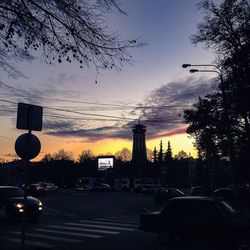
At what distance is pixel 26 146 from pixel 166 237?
541cm

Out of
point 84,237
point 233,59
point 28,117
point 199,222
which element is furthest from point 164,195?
point 28,117

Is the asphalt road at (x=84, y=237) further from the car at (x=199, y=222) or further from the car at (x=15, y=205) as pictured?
the car at (x=15, y=205)

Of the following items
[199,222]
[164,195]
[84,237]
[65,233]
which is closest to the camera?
[199,222]

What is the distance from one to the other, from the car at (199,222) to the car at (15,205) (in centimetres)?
885

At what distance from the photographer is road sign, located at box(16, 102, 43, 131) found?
401 inches

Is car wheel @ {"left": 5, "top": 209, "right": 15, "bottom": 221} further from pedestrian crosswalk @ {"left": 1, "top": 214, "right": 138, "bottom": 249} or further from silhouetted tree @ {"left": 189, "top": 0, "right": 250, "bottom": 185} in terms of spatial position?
silhouetted tree @ {"left": 189, "top": 0, "right": 250, "bottom": 185}

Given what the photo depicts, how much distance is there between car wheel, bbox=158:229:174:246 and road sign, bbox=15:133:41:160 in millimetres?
5080

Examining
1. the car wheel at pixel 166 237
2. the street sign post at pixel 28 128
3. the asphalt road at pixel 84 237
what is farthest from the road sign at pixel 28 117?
the car wheel at pixel 166 237

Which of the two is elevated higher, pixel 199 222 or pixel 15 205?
pixel 15 205

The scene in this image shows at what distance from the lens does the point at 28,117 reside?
10.3 meters

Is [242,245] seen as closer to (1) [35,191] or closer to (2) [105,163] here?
(1) [35,191]

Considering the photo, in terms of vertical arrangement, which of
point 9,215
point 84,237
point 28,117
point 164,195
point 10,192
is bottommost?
point 84,237

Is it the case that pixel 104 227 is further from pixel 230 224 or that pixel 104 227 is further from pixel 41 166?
pixel 41 166

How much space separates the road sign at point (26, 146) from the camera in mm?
10023
